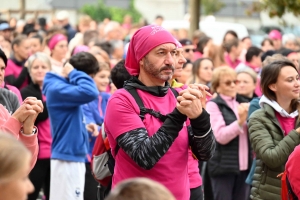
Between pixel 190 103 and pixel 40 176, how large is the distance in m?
4.78

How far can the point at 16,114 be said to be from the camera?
5293mm

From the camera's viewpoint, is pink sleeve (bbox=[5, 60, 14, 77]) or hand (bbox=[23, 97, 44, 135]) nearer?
hand (bbox=[23, 97, 44, 135])

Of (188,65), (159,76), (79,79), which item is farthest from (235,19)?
(159,76)

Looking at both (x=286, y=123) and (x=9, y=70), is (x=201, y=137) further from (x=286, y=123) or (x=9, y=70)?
(x=9, y=70)

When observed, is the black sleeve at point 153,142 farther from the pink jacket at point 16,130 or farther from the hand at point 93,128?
the hand at point 93,128

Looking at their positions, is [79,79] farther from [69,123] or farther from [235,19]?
[235,19]

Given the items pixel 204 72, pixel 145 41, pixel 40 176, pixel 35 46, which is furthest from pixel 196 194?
pixel 35 46

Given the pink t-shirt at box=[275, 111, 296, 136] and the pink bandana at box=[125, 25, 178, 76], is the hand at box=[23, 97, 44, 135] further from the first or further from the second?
the pink t-shirt at box=[275, 111, 296, 136]

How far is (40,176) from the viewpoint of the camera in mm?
9305

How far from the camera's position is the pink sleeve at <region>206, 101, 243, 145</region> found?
9.20 metres

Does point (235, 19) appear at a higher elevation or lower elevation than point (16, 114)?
lower

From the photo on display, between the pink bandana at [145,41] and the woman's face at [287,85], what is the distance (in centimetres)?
200

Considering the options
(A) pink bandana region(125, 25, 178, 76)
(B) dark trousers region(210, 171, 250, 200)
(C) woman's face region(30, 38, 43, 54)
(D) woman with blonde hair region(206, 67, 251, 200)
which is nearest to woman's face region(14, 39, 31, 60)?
(C) woman's face region(30, 38, 43, 54)

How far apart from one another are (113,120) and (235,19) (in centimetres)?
3893
